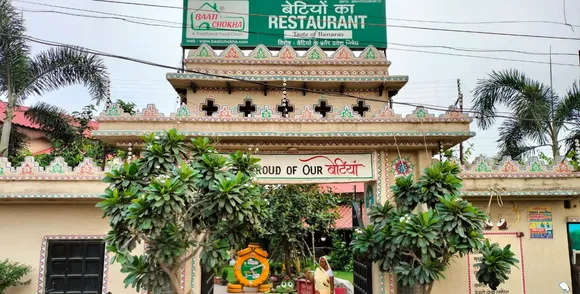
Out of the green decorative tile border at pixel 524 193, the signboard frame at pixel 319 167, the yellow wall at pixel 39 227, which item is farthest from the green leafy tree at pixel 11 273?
the green decorative tile border at pixel 524 193

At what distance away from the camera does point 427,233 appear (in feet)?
20.6

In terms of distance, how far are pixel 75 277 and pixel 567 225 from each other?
9.09 m

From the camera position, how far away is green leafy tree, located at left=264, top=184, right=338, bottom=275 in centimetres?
1500

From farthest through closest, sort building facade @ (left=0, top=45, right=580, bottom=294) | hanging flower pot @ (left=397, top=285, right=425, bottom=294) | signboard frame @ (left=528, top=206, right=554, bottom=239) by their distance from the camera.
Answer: signboard frame @ (left=528, top=206, right=554, bottom=239)
building facade @ (left=0, top=45, right=580, bottom=294)
hanging flower pot @ (left=397, top=285, right=425, bottom=294)

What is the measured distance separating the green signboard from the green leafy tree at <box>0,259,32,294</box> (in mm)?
6030

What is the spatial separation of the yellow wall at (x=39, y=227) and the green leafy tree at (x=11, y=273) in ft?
0.48

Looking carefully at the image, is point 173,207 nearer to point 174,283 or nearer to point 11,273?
point 174,283

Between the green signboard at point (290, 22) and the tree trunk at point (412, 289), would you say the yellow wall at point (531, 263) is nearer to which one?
the tree trunk at point (412, 289)

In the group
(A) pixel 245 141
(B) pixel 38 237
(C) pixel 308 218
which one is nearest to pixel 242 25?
(A) pixel 245 141

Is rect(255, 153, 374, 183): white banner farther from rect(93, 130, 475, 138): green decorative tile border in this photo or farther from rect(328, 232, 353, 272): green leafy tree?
rect(328, 232, 353, 272): green leafy tree

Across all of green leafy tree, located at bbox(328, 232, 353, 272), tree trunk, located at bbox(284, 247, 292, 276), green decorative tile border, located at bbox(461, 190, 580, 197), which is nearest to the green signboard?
green decorative tile border, located at bbox(461, 190, 580, 197)

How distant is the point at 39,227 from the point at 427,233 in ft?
21.8

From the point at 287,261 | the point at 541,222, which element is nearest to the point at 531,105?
the point at 541,222

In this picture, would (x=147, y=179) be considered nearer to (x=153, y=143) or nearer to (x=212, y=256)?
(x=153, y=143)
